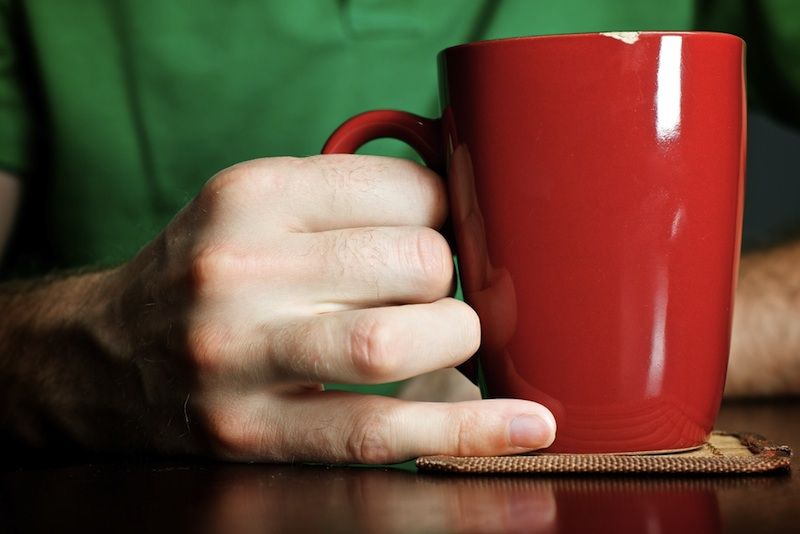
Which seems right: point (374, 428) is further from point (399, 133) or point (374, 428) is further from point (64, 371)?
point (64, 371)

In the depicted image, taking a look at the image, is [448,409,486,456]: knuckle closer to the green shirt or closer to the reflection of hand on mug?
the reflection of hand on mug

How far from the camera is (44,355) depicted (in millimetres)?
801

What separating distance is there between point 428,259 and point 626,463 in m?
0.16

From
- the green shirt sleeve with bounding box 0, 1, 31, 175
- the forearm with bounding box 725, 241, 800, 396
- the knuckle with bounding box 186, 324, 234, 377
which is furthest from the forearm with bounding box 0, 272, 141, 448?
the forearm with bounding box 725, 241, 800, 396

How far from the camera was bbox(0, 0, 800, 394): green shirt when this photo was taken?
1142 mm

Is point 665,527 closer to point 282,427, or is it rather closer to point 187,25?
point 282,427

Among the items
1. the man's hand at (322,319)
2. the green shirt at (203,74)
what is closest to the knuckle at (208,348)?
the man's hand at (322,319)

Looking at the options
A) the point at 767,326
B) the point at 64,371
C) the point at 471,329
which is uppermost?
the point at 471,329

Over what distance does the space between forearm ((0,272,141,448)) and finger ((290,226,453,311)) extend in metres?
0.20

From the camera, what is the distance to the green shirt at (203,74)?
1.14 m

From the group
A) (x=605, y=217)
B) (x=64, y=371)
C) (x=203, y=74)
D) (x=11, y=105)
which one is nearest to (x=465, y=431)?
(x=605, y=217)

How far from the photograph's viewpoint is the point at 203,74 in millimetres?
1147

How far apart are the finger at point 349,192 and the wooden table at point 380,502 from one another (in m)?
0.15

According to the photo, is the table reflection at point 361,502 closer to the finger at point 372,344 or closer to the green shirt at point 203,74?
the finger at point 372,344
